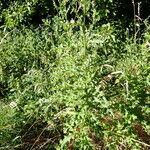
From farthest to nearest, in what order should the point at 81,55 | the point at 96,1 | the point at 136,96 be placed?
the point at 96,1, the point at 81,55, the point at 136,96

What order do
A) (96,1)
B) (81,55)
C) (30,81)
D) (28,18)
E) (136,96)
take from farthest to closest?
(28,18) < (96,1) < (30,81) < (81,55) < (136,96)

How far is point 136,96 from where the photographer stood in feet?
12.1

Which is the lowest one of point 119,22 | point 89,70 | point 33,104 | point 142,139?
point 142,139

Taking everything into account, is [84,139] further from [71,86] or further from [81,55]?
[81,55]

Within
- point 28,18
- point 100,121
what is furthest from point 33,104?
point 28,18

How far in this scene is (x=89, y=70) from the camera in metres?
3.78

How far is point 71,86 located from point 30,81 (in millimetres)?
1159

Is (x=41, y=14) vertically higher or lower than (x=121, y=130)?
higher

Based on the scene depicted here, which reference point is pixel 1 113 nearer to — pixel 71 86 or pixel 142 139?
pixel 71 86

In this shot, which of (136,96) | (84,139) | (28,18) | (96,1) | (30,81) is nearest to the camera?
(84,139)

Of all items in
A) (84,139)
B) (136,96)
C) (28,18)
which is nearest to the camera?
(84,139)

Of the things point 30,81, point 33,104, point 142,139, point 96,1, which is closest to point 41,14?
point 96,1

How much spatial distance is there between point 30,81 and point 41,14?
3785 mm

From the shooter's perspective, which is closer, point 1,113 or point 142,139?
point 142,139
